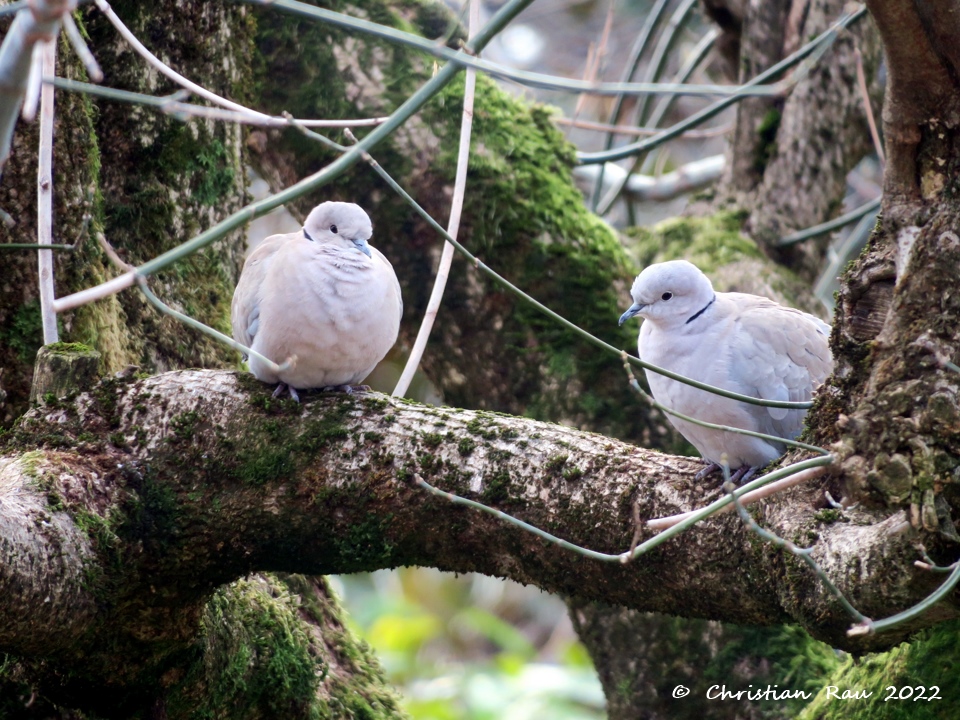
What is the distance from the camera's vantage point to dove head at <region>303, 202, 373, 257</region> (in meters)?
3.25

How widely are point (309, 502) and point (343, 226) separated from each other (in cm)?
99

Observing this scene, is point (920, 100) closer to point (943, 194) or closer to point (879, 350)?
point (943, 194)

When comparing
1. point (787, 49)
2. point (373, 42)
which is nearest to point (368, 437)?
point (373, 42)

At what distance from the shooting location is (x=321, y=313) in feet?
9.97

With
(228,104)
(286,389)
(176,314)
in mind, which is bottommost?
(176,314)

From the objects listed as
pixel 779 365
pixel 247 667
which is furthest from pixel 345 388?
pixel 779 365

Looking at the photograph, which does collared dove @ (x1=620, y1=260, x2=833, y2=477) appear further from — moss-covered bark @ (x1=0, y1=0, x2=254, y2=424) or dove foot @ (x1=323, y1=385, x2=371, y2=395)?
moss-covered bark @ (x1=0, y1=0, x2=254, y2=424)

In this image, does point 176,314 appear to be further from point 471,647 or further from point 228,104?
point 471,647

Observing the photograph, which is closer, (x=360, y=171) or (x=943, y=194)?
(x=943, y=194)

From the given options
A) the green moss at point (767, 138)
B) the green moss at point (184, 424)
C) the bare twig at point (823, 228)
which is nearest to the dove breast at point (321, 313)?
the green moss at point (184, 424)

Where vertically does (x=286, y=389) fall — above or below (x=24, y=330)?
below

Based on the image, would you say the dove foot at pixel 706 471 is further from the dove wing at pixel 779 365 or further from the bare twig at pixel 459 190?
the bare twig at pixel 459 190

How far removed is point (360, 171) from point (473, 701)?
143 inches

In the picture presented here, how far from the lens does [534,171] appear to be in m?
4.55
